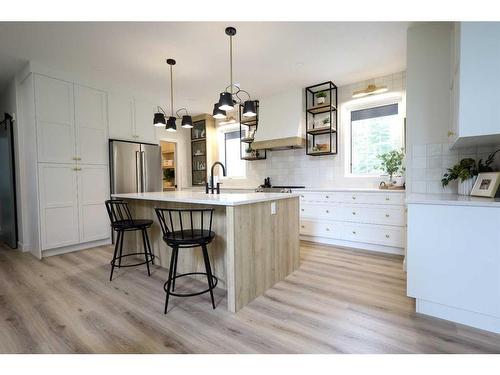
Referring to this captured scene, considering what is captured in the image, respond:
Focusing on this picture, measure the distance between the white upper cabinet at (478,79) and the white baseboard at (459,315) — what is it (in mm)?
1214

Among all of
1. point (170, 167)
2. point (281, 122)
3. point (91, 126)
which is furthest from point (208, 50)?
point (170, 167)

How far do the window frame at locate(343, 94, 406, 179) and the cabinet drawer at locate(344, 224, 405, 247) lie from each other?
92 cm

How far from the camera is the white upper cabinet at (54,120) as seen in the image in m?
3.22

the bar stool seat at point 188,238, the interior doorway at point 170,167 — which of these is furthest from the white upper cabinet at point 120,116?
the bar stool seat at point 188,238

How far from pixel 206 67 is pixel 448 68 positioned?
9.01 feet

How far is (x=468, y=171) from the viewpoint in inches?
82.3

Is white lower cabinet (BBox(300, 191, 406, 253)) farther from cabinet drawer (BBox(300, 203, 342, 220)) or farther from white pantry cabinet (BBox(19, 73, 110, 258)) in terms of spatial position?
white pantry cabinet (BBox(19, 73, 110, 258))

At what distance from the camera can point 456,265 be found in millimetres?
1672

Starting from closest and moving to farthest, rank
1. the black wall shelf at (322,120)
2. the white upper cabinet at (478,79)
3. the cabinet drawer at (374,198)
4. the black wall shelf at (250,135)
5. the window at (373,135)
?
the white upper cabinet at (478,79), the cabinet drawer at (374,198), the window at (373,135), the black wall shelf at (322,120), the black wall shelf at (250,135)

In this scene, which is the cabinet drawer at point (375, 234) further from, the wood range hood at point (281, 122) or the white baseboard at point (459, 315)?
the wood range hood at point (281, 122)

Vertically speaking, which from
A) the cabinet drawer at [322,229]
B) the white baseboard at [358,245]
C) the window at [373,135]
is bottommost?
the white baseboard at [358,245]

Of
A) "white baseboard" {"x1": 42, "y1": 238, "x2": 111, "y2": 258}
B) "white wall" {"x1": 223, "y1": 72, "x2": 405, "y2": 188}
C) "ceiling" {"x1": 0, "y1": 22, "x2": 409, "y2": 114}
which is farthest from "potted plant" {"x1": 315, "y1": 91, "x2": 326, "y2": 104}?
"white baseboard" {"x1": 42, "y1": 238, "x2": 111, "y2": 258}

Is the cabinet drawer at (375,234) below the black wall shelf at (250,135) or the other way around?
below
